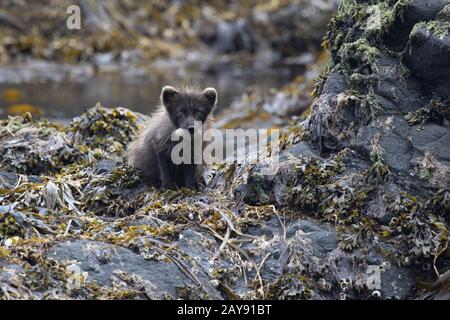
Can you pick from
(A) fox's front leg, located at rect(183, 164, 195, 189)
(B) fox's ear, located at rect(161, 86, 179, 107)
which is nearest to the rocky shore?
(A) fox's front leg, located at rect(183, 164, 195, 189)

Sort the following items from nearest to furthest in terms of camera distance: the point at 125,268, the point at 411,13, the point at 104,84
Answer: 1. the point at 125,268
2. the point at 411,13
3. the point at 104,84

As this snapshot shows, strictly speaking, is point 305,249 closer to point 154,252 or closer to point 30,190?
point 154,252

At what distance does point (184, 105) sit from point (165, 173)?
0.75 meters

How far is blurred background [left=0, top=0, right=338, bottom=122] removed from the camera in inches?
706

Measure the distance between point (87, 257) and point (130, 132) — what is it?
3.91 metres

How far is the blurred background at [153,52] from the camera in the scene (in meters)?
17.9

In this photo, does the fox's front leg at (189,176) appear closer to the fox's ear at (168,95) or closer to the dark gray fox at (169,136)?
the dark gray fox at (169,136)

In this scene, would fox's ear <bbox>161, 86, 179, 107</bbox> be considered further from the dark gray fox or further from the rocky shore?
the rocky shore

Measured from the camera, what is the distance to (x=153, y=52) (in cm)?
2734

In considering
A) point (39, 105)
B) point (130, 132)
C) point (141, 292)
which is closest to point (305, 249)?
point (141, 292)

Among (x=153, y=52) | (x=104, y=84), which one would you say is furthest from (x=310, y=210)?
(x=153, y=52)

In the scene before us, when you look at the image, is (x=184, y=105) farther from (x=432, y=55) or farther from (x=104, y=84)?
(x=104, y=84)

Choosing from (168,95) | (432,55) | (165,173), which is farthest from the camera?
(168,95)

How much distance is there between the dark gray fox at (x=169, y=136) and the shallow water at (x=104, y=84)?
744 cm
